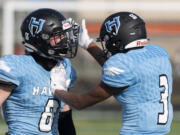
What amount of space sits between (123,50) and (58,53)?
0.49 metres

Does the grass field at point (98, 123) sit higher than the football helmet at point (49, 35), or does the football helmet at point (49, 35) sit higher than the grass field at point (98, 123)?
the football helmet at point (49, 35)

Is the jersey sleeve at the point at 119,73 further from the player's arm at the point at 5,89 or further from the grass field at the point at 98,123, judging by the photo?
the grass field at the point at 98,123

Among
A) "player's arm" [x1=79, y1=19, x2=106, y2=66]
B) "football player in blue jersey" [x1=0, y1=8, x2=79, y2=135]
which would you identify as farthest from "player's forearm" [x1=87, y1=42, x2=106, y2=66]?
"football player in blue jersey" [x1=0, y1=8, x2=79, y2=135]

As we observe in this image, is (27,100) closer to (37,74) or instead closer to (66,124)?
(37,74)

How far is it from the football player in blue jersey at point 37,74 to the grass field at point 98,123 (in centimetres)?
403

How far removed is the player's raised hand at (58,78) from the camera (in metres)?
4.25

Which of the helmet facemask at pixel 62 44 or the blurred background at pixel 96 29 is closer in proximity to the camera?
the helmet facemask at pixel 62 44

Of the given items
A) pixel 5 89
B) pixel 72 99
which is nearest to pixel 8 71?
pixel 5 89

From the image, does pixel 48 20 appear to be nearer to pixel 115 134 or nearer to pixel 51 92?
pixel 51 92

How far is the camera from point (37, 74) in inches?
166

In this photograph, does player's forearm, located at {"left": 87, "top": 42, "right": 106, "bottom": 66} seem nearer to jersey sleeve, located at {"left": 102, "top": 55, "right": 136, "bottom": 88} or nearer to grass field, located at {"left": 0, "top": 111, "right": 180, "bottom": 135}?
jersey sleeve, located at {"left": 102, "top": 55, "right": 136, "bottom": 88}

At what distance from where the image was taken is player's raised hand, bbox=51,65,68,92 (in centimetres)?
425

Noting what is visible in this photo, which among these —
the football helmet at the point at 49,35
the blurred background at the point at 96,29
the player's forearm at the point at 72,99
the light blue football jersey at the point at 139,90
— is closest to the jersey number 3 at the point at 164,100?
the light blue football jersey at the point at 139,90

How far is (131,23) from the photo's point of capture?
4234mm
